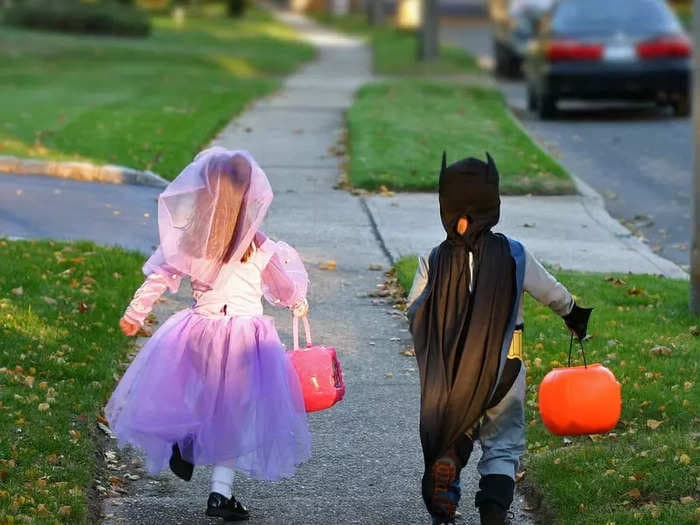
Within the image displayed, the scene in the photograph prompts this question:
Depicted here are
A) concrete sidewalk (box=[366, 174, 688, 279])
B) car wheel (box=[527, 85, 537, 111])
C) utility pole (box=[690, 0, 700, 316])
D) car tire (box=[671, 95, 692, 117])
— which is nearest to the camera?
utility pole (box=[690, 0, 700, 316])

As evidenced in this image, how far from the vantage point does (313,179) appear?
48.4 ft

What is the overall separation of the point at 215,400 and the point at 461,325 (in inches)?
39.6

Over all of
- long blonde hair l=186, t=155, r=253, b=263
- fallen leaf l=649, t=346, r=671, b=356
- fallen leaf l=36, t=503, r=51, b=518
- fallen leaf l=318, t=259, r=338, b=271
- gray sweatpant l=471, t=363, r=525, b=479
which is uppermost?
long blonde hair l=186, t=155, r=253, b=263

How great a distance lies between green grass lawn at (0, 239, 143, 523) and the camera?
6016 millimetres

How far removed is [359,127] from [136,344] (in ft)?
32.8

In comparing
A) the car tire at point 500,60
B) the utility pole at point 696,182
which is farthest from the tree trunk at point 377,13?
the utility pole at point 696,182

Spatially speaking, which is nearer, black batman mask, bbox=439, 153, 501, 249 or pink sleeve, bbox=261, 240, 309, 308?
black batman mask, bbox=439, 153, 501, 249

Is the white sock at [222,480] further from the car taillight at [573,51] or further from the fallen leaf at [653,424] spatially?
the car taillight at [573,51]

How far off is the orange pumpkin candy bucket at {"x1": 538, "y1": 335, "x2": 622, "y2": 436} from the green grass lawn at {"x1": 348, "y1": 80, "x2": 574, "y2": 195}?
844 cm

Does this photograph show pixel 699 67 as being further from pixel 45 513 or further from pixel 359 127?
pixel 359 127

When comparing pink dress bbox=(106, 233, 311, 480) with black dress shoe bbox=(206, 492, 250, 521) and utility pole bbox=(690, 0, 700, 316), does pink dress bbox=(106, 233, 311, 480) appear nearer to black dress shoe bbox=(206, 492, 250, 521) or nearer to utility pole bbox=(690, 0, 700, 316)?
black dress shoe bbox=(206, 492, 250, 521)

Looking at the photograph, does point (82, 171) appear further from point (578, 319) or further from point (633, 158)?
point (578, 319)

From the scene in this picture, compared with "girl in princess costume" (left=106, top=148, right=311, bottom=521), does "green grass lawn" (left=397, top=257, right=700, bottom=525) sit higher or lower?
lower

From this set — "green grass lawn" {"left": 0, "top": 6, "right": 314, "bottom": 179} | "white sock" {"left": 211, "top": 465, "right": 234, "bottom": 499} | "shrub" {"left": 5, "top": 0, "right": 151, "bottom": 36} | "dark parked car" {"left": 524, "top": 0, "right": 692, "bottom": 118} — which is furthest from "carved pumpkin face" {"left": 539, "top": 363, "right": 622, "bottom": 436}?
"shrub" {"left": 5, "top": 0, "right": 151, "bottom": 36}
